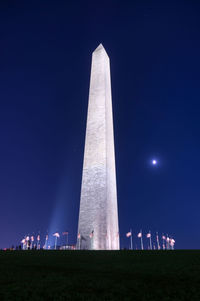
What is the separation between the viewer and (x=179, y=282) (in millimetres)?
7238

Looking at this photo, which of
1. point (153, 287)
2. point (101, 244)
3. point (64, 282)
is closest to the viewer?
point (153, 287)

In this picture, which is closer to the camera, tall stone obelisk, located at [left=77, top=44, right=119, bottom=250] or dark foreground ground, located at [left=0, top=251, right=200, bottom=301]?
dark foreground ground, located at [left=0, top=251, right=200, bottom=301]

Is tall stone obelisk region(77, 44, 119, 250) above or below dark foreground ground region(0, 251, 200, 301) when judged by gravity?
above

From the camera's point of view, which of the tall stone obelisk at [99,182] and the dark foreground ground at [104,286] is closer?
the dark foreground ground at [104,286]

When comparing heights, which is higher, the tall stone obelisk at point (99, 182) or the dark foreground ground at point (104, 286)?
the tall stone obelisk at point (99, 182)

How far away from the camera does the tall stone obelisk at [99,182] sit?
25938 millimetres

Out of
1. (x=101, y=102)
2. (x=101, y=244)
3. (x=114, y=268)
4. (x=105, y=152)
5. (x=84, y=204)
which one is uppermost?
(x=101, y=102)

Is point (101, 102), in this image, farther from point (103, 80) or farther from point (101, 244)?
point (101, 244)

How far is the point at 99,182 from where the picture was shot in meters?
Answer: 27.3

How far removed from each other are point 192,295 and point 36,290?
11.5 ft

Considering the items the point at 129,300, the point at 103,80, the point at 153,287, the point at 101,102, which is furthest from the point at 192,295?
the point at 103,80

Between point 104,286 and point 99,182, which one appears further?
point 99,182

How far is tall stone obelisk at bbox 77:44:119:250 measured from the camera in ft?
85.1

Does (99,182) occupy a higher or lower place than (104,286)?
higher
